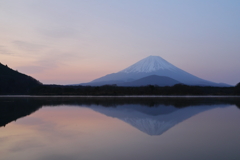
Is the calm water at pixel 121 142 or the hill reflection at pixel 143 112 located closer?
the calm water at pixel 121 142

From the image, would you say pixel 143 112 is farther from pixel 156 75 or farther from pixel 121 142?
pixel 156 75

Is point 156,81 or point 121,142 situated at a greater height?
point 156,81

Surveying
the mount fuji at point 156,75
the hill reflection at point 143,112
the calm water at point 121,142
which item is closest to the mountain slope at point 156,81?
the mount fuji at point 156,75

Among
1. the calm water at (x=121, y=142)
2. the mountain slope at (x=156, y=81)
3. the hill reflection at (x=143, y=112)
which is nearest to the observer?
the calm water at (x=121, y=142)

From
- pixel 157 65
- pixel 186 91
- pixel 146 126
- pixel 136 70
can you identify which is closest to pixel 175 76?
pixel 157 65

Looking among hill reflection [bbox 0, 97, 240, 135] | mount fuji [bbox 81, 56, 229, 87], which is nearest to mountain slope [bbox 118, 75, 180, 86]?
mount fuji [bbox 81, 56, 229, 87]

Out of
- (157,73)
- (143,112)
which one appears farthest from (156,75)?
(143,112)

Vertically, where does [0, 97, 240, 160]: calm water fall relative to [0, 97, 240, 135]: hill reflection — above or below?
below

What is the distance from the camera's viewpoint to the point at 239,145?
530 centimetres

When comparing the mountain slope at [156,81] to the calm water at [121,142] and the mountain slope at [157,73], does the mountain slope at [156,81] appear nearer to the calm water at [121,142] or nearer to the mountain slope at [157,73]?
the mountain slope at [157,73]

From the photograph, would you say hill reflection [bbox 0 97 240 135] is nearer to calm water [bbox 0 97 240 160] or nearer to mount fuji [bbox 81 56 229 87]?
calm water [bbox 0 97 240 160]

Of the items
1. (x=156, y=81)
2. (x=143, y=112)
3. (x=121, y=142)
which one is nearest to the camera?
(x=121, y=142)

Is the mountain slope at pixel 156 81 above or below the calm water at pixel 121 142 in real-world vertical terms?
above

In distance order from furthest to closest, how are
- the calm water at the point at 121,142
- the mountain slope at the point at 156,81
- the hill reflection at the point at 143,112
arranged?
the mountain slope at the point at 156,81 < the hill reflection at the point at 143,112 < the calm water at the point at 121,142
